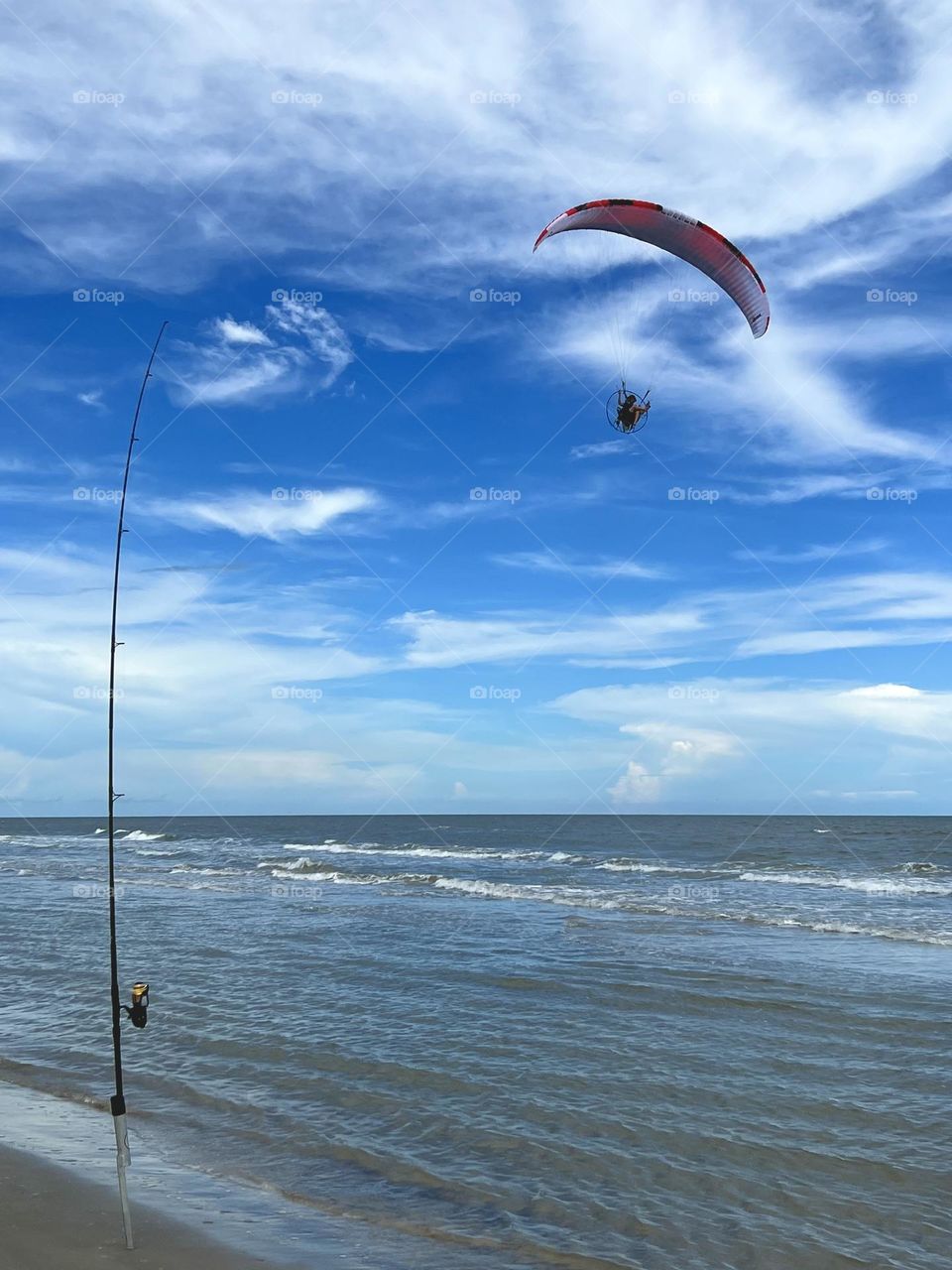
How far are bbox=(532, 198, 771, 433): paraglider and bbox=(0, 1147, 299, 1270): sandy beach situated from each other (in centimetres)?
1237

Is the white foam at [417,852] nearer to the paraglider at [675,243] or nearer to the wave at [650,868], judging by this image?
the wave at [650,868]

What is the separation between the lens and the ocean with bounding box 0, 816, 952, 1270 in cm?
673

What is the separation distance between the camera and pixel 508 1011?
12.7 meters

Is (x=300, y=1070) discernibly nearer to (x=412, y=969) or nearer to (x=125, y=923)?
(x=412, y=969)

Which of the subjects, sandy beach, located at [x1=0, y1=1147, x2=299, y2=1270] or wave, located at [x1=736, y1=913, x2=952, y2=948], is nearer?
sandy beach, located at [x1=0, y1=1147, x2=299, y2=1270]

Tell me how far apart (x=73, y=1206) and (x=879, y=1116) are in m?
7.35

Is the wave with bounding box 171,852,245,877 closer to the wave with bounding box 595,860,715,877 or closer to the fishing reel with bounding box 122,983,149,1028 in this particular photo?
the wave with bounding box 595,860,715,877

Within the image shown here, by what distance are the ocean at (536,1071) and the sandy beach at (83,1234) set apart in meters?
0.57

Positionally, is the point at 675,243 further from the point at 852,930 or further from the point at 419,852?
the point at 419,852

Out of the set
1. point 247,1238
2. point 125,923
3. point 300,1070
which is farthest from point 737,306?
point 125,923

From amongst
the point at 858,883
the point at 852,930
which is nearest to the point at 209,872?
the point at 858,883

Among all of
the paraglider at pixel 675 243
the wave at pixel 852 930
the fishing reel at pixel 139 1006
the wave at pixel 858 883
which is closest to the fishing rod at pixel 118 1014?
the fishing reel at pixel 139 1006

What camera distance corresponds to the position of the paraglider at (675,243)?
48.6ft

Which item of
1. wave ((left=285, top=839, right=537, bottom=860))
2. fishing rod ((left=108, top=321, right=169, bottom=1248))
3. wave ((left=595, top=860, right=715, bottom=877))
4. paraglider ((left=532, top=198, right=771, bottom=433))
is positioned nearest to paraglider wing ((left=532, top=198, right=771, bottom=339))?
paraglider ((left=532, top=198, right=771, bottom=433))
